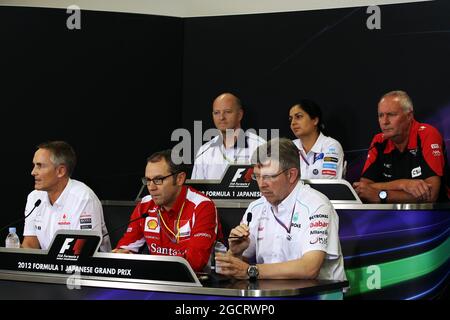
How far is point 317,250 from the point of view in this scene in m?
3.27

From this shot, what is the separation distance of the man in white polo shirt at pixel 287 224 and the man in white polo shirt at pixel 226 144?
2.18m

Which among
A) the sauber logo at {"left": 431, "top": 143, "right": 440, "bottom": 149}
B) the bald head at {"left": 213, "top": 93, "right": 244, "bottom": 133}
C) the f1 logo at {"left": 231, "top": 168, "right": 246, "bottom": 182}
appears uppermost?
the bald head at {"left": 213, "top": 93, "right": 244, "bottom": 133}

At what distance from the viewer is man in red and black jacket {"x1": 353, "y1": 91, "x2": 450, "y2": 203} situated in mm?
4723

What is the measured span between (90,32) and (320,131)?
210 centimetres

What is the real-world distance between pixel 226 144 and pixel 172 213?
196 centimetres

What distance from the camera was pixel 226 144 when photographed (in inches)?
233

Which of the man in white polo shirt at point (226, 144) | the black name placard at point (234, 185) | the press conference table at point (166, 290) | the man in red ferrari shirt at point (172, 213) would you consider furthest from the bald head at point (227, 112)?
the press conference table at point (166, 290)

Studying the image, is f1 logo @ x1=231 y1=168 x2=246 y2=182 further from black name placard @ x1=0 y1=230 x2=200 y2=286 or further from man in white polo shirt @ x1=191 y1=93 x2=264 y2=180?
black name placard @ x1=0 y1=230 x2=200 y2=286

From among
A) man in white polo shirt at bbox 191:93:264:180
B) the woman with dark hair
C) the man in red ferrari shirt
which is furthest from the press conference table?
man in white polo shirt at bbox 191:93:264:180

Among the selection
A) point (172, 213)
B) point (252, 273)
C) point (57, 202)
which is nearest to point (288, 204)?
point (252, 273)

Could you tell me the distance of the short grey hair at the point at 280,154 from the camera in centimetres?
349

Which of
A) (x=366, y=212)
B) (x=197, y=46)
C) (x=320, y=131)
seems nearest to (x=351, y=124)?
(x=320, y=131)

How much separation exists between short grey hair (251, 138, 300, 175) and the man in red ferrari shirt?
1.62ft

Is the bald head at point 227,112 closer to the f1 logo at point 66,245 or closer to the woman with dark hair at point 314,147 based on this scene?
the woman with dark hair at point 314,147
